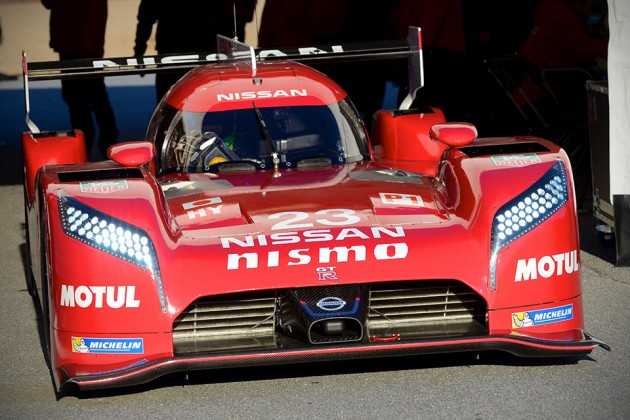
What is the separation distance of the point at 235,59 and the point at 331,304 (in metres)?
Answer: 3.40

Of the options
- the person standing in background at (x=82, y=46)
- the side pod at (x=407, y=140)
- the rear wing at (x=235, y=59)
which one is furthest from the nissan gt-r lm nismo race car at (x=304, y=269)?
the person standing in background at (x=82, y=46)

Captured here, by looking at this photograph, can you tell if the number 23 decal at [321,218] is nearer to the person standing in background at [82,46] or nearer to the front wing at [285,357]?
the front wing at [285,357]

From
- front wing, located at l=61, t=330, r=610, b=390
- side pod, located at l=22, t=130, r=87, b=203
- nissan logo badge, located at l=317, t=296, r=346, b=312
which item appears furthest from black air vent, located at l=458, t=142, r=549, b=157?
side pod, located at l=22, t=130, r=87, b=203

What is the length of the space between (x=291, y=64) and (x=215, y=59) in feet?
3.03

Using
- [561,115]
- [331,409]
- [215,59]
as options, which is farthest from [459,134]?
[561,115]

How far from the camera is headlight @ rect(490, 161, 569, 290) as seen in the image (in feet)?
20.0

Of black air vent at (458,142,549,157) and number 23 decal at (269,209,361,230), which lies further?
black air vent at (458,142,549,157)

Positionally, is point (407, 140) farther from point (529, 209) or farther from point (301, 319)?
point (301, 319)

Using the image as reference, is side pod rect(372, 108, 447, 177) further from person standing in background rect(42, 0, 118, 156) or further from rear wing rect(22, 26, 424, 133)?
person standing in background rect(42, 0, 118, 156)

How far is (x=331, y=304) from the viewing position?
230 inches

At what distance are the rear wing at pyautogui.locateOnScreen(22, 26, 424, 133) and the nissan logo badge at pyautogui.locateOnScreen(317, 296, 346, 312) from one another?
117 inches

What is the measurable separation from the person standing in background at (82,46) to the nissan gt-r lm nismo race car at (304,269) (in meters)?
6.85

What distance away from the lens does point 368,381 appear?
6094 millimetres

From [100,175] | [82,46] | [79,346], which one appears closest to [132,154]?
[100,175]
